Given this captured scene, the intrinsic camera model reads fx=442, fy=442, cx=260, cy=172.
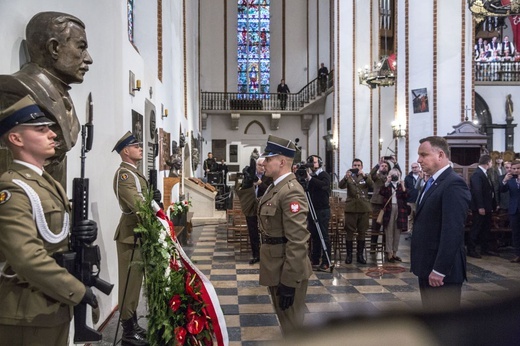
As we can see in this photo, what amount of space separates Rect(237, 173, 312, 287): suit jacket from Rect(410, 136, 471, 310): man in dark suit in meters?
0.84

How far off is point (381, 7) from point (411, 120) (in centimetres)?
621

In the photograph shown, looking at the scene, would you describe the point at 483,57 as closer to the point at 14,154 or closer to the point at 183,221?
the point at 183,221

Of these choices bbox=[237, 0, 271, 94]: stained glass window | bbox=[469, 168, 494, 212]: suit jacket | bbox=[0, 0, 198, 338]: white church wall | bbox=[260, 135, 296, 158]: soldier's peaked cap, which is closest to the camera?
bbox=[260, 135, 296, 158]: soldier's peaked cap

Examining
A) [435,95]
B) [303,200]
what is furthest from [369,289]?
[435,95]

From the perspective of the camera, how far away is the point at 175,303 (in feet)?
9.66

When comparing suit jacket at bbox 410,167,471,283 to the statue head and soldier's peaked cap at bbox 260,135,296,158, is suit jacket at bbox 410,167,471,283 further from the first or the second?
the statue head

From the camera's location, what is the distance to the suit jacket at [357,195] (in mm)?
7299

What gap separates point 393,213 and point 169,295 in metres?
5.47

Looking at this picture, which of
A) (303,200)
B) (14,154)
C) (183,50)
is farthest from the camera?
(183,50)

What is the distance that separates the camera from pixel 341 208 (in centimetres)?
905

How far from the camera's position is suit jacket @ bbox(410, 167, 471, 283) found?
3020mm

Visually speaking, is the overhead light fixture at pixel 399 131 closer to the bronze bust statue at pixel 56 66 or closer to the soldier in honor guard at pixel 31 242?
the bronze bust statue at pixel 56 66

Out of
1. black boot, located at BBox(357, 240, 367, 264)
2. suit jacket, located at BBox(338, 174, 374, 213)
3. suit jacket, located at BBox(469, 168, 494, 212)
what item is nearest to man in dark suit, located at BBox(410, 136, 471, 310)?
suit jacket, located at BBox(338, 174, 374, 213)

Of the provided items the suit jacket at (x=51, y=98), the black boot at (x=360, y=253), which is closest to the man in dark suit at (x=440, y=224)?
the suit jacket at (x=51, y=98)
